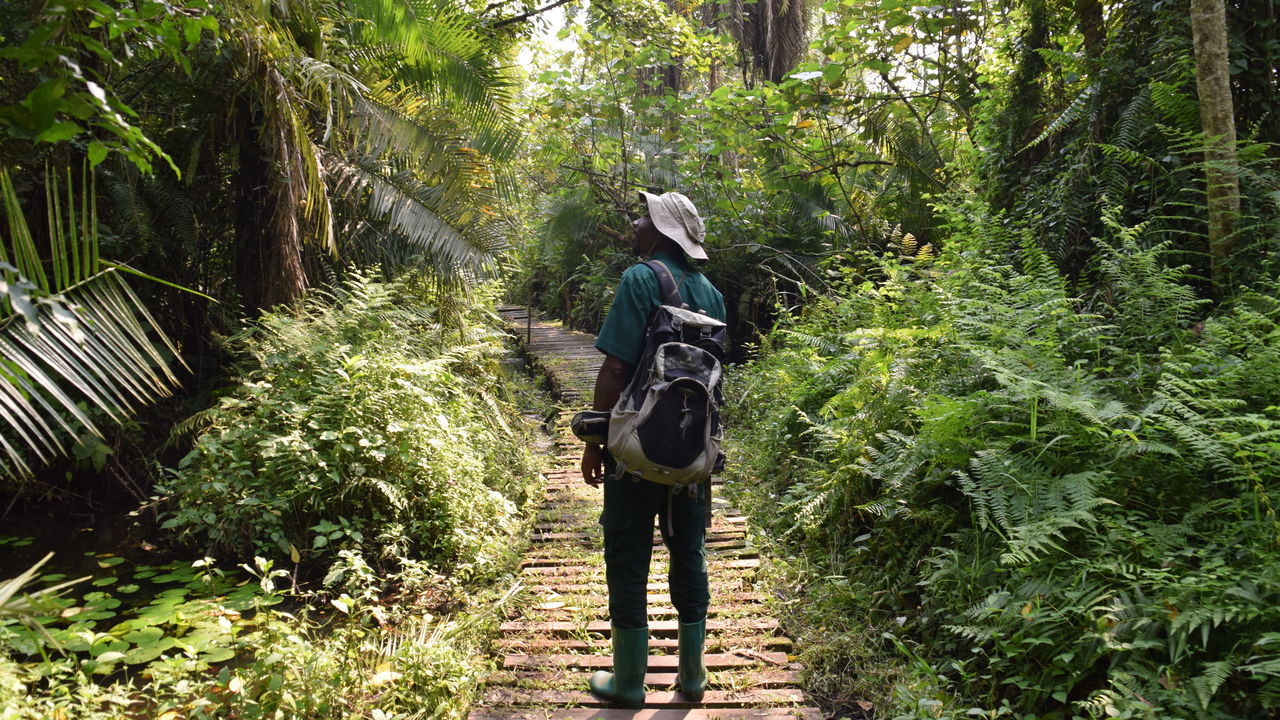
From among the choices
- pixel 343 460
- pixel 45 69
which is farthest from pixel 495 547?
pixel 45 69

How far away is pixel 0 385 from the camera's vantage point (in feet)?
7.66

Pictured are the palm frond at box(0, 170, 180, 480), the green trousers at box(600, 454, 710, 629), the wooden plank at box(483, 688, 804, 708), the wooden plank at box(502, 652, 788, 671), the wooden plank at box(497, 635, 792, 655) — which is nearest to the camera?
the palm frond at box(0, 170, 180, 480)

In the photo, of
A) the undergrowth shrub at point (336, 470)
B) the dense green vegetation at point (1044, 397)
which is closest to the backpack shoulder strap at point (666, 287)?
the dense green vegetation at point (1044, 397)

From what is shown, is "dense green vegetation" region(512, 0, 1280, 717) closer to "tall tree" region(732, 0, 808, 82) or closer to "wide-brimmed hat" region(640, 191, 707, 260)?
"wide-brimmed hat" region(640, 191, 707, 260)

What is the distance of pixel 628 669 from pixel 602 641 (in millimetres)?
657

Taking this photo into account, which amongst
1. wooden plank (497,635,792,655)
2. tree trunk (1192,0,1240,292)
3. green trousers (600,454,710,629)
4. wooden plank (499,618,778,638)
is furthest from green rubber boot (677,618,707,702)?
tree trunk (1192,0,1240,292)

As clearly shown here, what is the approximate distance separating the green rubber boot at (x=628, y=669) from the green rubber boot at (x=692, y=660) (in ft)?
0.58

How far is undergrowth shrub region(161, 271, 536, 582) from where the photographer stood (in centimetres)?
448

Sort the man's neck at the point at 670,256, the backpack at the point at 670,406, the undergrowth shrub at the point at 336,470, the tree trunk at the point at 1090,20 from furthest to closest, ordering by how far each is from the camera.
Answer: the tree trunk at the point at 1090,20 < the undergrowth shrub at the point at 336,470 < the man's neck at the point at 670,256 < the backpack at the point at 670,406

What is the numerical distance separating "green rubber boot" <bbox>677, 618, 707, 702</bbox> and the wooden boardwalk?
0.06 m

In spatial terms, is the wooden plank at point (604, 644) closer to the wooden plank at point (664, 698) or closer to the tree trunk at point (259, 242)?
the wooden plank at point (664, 698)

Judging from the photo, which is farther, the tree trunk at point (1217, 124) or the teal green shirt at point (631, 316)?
the tree trunk at point (1217, 124)

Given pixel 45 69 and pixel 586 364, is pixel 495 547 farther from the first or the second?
pixel 586 364

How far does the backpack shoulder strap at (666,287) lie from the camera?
10.5 feet
